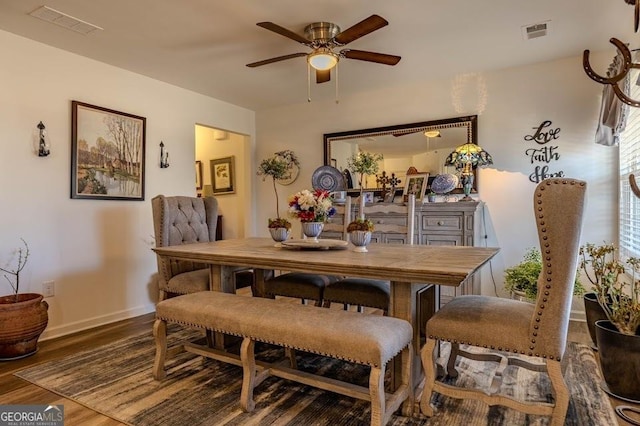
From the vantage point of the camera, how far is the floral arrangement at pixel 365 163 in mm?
4316

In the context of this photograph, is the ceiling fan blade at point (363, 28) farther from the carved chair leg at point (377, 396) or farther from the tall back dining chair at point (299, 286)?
the carved chair leg at point (377, 396)

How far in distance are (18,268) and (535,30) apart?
4.42 m

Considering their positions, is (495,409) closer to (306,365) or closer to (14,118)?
(306,365)

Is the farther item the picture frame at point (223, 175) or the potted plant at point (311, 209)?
the picture frame at point (223, 175)

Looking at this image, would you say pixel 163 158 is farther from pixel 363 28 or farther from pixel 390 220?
pixel 363 28

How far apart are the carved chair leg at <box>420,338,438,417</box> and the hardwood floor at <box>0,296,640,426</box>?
0.88m

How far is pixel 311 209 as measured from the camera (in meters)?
2.43

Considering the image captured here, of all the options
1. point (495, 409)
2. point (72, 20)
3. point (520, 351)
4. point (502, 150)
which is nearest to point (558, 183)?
point (520, 351)

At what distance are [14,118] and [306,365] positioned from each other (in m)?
2.92

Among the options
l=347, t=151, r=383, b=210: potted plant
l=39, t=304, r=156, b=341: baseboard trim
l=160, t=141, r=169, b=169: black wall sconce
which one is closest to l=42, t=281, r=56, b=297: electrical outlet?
l=39, t=304, r=156, b=341: baseboard trim

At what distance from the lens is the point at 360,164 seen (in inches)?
172

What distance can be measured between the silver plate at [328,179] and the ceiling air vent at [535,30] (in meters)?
2.32

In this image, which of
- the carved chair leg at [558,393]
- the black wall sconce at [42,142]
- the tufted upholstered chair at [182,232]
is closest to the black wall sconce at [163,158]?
the tufted upholstered chair at [182,232]

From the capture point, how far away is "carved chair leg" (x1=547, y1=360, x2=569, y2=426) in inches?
60.9
